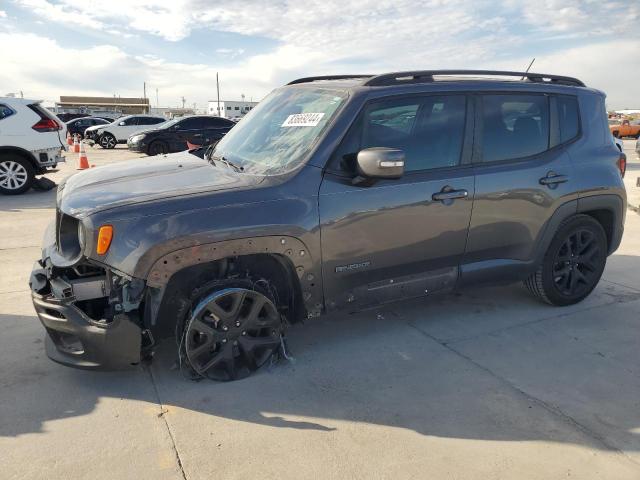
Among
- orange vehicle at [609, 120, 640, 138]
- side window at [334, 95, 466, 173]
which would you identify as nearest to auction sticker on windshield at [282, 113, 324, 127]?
side window at [334, 95, 466, 173]

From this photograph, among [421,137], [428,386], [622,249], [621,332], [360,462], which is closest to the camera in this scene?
[360,462]

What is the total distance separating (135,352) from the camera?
2932mm

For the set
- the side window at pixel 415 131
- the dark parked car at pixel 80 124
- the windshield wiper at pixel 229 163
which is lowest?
the windshield wiper at pixel 229 163

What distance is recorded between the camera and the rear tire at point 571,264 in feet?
14.1

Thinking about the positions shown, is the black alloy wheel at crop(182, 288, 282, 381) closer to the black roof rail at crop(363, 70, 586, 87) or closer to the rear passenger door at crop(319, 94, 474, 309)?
the rear passenger door at crop(319, 94, 474, 309)

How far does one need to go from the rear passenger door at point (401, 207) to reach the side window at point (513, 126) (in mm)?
193

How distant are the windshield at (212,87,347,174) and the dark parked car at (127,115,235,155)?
13675 mm

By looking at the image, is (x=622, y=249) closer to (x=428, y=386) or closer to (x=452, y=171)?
(x=452, y=171)

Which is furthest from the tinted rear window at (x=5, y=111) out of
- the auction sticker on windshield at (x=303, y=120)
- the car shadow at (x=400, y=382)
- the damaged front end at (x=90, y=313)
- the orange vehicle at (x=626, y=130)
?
the orange vehicle at (x=626, y=130)

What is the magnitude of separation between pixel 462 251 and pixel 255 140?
1.74 metres

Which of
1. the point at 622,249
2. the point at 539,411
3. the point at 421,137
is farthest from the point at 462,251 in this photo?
the point at 622,249

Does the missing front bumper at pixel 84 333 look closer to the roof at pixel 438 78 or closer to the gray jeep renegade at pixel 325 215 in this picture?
the gray jeep renegade at pixel 325 215

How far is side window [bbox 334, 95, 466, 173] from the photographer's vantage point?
3412 mm

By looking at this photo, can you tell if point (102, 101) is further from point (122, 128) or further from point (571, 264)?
point (571, 264)
